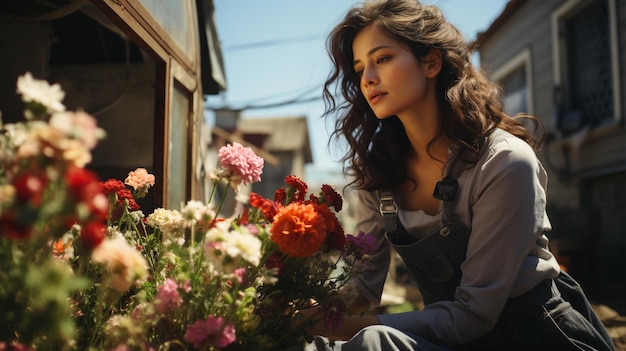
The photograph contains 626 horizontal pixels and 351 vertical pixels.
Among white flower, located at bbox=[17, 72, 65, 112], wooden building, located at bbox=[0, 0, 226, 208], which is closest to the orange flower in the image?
white flower, located at bbox=[17, 72, 65, 112]

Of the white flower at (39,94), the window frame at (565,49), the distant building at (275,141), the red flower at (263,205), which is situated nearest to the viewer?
the white flower at (39,94)

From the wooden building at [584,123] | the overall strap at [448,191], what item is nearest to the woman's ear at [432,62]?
the overall strap at [448,191]

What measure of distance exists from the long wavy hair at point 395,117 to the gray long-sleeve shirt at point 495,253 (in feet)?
0.56

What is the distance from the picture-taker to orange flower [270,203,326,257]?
125cm

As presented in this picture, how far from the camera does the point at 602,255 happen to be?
771 cm

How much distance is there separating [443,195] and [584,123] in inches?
284

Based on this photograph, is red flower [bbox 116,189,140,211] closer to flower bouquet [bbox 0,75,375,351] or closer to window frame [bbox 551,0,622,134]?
flower bouquet [bbox 0,75,375,351]

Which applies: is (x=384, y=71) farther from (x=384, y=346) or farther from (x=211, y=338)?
(x=211, y=338)

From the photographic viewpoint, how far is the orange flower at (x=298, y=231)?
1.25 meters

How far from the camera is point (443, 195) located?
6.39 feet

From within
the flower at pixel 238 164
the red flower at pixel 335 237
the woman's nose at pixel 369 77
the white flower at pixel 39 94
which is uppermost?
the woman's nose at pixel 369 77

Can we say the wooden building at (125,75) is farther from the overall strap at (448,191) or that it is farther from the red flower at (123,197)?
the overall strap at (448,191)

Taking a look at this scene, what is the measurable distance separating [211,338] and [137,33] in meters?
1.86

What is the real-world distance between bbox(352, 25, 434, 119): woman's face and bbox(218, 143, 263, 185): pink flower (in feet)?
2.52
